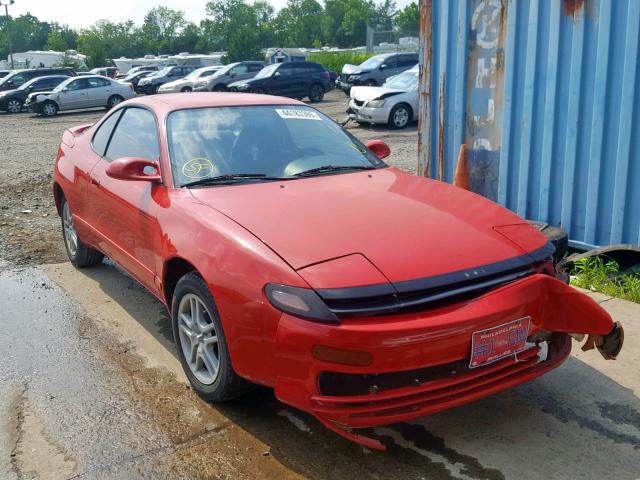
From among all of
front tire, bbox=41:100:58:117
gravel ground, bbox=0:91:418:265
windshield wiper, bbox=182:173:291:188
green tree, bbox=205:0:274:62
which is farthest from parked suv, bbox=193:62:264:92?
A: green tree, bbox=205:0:274:62

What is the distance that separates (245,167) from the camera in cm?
422

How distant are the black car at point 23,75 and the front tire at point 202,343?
29.3 metres

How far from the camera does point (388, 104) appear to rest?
16.2 m

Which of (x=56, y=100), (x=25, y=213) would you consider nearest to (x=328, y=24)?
(x=56, y=100)

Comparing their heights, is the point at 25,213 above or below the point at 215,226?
below

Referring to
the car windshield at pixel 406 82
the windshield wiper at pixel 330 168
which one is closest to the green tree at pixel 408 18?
the car windshield at pixel 406 82

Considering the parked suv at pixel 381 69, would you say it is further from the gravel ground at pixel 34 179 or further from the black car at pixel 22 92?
the black car at pixel 22 92

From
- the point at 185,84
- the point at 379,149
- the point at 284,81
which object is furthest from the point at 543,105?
the point at 185,84

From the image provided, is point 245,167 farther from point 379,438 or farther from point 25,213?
point 25,213

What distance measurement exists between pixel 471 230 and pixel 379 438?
112cm

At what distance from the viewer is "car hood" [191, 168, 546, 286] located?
3152 mm

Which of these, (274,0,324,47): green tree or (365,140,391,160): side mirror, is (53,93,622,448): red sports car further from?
(274,0,324,47): green tree

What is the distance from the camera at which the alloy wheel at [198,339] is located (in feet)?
11.7

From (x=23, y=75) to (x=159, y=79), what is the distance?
6.92 metres
